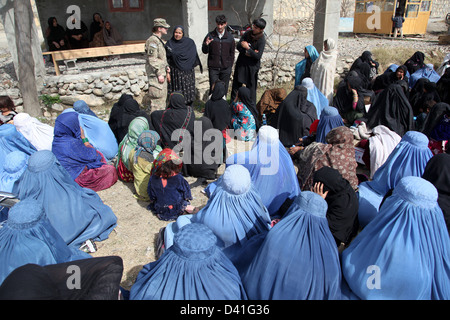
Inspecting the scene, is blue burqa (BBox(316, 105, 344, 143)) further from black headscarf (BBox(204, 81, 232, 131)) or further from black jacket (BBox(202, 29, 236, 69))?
black jacket (BBox(202, 29, 236, 69))

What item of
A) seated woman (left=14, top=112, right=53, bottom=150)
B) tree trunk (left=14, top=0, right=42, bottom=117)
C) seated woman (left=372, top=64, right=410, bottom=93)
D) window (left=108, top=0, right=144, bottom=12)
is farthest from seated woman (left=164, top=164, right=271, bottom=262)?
window (left=108, top=0, right=144, bottom=12)

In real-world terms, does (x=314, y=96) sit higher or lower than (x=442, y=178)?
higher

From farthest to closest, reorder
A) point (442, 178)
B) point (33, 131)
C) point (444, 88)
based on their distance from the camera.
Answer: point (444, 88) < point (33, 131) < point (442, 178)

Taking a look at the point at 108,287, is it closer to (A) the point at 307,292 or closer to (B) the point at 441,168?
(A) the point at 307,292

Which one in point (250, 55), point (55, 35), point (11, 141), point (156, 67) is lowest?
point (11, 141)

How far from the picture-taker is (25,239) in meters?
2.04

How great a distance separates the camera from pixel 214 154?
4172 mm

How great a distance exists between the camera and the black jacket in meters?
5.72

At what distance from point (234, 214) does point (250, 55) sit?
4.07 m

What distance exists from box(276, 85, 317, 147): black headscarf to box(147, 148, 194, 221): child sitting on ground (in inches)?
89.0

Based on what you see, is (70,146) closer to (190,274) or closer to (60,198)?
(60,198)

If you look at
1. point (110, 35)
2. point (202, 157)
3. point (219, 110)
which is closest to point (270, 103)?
point (219, 110)

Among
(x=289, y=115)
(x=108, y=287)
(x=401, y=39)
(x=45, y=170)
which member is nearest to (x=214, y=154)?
(x=289, y=115)

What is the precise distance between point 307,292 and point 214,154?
100 inches
